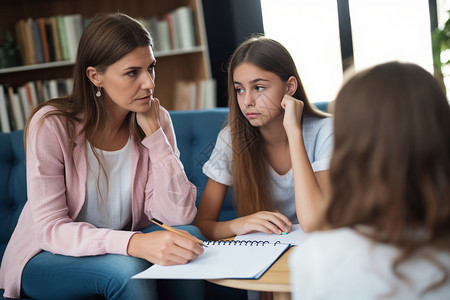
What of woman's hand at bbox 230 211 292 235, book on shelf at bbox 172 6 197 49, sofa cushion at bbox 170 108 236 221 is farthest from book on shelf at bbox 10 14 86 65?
woman's hand at bbox 230 211 292 235

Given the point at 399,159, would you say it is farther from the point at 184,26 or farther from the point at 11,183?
the point at 184,26

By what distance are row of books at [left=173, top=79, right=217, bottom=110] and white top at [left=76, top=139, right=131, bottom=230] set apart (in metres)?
1.41

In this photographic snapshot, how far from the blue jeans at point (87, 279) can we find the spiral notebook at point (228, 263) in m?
0.11

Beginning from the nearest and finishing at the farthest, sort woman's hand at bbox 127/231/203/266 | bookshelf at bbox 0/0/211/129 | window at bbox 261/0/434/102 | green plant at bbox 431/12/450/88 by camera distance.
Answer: woman's hand at bbox 127/231/203/266, green plant at bbox 431/12/450/88, bookshelf at bbox 0/0/211/129, window at bbox 261/0/434/102

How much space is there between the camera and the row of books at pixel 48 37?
2.83 metres

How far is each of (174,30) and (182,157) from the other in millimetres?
1168

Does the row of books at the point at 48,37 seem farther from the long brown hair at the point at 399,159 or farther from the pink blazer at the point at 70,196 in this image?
→ the long brown hair at the point at 399,159

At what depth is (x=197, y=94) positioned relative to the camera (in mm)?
3066

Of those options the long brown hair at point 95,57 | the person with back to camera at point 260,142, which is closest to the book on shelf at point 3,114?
the long brown hair at point 95,57

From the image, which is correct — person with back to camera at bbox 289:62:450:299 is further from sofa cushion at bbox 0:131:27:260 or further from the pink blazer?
sofa cushion at bbox 0:131:27:260

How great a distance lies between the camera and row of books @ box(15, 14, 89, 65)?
2832 millimetres

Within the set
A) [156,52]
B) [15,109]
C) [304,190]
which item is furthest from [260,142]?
[15,109]

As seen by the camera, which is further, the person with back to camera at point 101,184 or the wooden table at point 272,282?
the person with back to camera at point 101,184

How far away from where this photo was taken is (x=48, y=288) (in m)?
1.31
